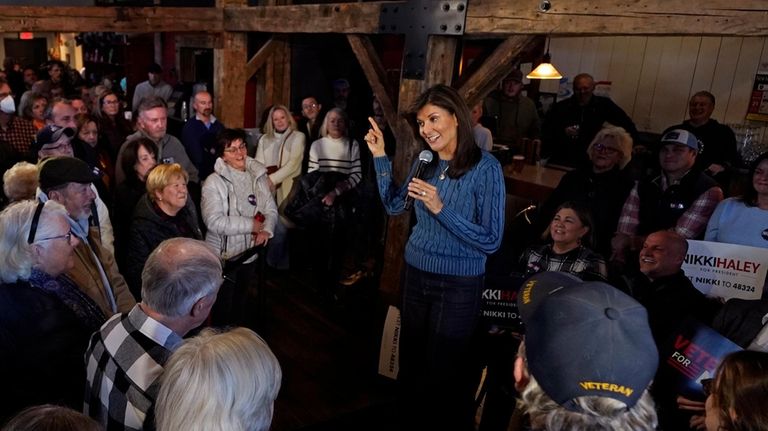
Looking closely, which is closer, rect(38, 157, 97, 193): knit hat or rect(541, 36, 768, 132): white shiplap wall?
rect(38, 157, 97, 193): knit hat

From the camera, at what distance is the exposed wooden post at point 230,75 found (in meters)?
5.70

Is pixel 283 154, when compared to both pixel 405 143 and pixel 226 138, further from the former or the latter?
pixel 405 143

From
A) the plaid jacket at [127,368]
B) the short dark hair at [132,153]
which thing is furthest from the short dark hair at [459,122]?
the short dark hair at [132,153]

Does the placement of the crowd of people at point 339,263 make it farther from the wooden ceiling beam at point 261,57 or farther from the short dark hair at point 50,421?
the wooden ceiling beam at point 261,57

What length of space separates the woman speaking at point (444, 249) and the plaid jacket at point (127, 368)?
1.16 meters

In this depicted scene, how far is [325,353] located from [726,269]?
2.50 m

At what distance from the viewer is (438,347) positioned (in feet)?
8.25

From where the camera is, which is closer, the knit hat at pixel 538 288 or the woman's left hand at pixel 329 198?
the knit hat at pixel 538 288

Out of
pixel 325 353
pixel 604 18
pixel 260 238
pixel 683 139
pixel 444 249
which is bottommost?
pixel 325 353

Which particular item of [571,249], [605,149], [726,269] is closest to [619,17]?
[605,149]

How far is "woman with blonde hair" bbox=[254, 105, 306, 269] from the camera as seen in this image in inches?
192

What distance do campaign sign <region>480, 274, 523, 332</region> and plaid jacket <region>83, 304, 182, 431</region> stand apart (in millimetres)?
1550

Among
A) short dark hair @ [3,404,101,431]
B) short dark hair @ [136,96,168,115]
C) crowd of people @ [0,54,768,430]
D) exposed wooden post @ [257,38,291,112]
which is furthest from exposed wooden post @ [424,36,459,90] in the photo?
exposed wooden post @ [257,38,291,112]

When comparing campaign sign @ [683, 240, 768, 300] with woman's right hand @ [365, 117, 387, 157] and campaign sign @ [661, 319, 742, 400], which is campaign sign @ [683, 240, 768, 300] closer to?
campaign sign @ [661, 319, 742, 400]
